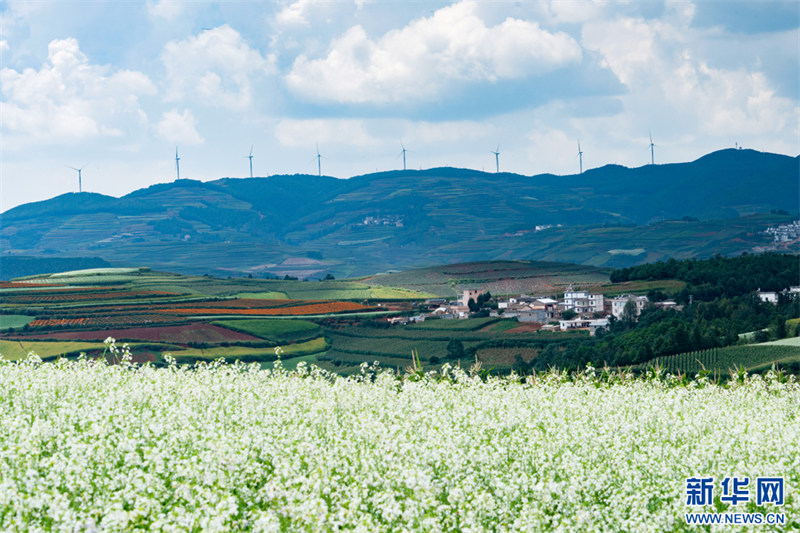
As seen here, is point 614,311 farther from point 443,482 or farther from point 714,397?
point 443,482

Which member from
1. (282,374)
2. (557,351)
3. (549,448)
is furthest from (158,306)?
(549,448)

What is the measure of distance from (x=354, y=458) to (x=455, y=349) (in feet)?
281

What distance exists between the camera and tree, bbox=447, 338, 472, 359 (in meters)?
96.0

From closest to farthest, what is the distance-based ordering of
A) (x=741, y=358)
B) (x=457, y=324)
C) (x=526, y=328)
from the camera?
(x=741, y=358) → (x=526, y=328) → (x=457, y=324)

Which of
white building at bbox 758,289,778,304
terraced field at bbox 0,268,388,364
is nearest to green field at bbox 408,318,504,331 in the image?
terraced field at bbox 0,268,388,364

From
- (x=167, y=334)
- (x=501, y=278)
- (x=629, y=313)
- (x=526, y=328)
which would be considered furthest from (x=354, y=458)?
(x=501, y=278)

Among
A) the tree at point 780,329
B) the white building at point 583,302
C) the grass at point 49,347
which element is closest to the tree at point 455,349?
the white building at point 583,302

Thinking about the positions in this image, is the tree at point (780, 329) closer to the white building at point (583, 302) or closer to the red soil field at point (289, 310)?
the white building at point (583, 302)

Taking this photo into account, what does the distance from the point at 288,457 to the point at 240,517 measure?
1.20m

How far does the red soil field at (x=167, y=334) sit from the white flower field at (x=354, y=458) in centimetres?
8576

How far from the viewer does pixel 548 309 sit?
12262 centimetres

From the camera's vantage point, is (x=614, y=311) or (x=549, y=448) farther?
(x=614, y=311)

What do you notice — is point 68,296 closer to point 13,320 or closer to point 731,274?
point 13,320

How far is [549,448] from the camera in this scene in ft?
43.2
